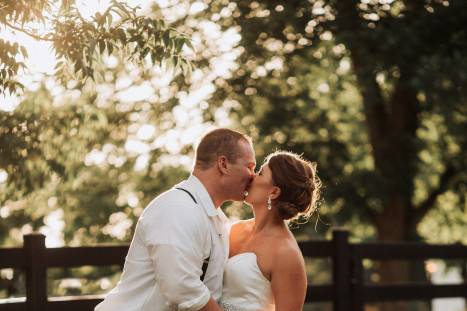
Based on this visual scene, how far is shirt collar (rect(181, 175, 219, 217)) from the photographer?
15.4 feet

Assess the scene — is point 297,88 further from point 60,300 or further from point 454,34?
point 60,300

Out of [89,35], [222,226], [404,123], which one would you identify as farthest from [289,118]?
[222,226]

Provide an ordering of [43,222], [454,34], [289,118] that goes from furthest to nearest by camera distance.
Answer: [43,222], [289,118], [454,34]

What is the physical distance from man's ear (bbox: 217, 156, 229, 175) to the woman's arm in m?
0.69

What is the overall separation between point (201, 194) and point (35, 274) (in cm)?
298

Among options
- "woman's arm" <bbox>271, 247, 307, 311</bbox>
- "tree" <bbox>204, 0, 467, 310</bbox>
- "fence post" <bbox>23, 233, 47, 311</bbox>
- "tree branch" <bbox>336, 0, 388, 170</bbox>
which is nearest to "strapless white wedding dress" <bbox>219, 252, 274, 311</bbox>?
"woman's arm" <bbox>271, 247, 307, 311</bbox>

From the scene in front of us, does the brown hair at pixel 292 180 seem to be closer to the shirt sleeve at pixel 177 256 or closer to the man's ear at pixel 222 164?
the man's ear at pixel 222 164

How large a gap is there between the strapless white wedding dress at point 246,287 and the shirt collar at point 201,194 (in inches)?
25.5

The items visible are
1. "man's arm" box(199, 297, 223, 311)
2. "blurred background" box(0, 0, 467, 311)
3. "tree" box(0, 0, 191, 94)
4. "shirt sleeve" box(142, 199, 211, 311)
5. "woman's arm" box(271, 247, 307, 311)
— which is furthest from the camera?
"blurred background" box(0, 0, 467, 311)

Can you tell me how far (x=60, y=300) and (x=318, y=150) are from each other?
7.87 metres

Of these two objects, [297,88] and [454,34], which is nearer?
[454,34]

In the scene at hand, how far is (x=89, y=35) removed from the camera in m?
6.01

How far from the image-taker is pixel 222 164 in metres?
4.77

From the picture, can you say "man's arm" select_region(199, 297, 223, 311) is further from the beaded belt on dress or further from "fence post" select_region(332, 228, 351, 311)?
"fence post" select_region(332, 228, 351, 311)
